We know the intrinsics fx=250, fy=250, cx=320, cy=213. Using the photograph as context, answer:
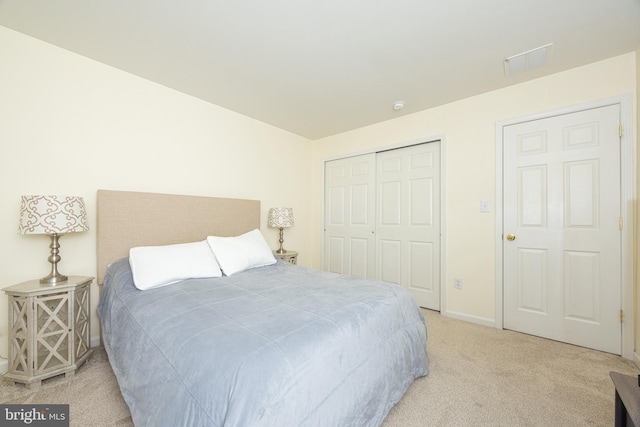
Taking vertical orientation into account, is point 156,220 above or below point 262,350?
above

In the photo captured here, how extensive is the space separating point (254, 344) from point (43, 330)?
1.64 meters

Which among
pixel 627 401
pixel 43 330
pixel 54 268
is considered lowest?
pixel 43 330

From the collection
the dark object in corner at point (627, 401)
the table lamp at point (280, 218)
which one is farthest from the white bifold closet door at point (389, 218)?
the dark object in corner at point (627, 401)

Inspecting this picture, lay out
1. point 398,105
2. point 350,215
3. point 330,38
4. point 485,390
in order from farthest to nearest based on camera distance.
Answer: point 350,215 → point 398,105 → point 330,38 → point 485,390

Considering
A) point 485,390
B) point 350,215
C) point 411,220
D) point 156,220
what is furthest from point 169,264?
point 411,220

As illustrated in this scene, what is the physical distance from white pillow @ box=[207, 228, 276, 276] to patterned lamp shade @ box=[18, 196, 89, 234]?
0.93 m

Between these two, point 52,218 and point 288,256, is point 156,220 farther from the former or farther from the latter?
point 288,256

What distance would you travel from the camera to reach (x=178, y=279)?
6.07 feet

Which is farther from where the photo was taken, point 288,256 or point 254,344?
point 288,256

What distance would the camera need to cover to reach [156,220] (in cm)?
234

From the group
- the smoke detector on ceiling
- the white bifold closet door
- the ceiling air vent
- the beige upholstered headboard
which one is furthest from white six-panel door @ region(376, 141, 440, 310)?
the beige upholstered headboard

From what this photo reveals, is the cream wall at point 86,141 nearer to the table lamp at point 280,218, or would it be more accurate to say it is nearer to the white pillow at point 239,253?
the table lamp at point 280,218

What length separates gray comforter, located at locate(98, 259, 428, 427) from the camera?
846 mm

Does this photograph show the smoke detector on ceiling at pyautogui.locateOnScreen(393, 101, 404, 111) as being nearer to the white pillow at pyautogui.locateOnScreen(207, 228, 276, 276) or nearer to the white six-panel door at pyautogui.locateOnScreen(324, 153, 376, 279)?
the white six-panel door at pyautogui.locateOnScreen(324, 153, 376, 279)
